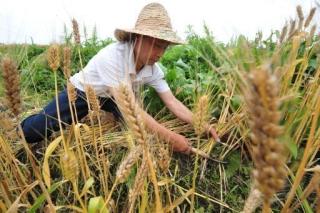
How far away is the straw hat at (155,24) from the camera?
204 cm

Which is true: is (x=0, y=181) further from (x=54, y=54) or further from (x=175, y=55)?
(x=175, y=55)

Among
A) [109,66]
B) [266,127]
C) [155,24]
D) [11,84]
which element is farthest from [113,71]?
[266,127]

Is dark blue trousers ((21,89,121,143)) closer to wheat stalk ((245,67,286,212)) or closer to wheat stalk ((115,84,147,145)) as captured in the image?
wheat stalk ((115,84,147,145))

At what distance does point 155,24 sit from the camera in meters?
2.12

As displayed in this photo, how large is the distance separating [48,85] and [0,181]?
7.91ft

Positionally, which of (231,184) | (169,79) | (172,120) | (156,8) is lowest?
(231,184)

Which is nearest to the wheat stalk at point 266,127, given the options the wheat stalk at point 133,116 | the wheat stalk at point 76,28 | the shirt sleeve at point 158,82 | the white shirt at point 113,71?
the wheat stalk at point 133,116

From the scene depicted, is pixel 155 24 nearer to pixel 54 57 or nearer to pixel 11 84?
pixel 54 57

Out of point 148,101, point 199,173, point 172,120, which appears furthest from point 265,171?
point 148,101

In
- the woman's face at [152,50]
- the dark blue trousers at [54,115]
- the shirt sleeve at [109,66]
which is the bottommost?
the dark blue trousers at [54,115]

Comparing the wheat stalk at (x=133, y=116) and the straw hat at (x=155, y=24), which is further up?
the straw hat at (x=155, y=24)

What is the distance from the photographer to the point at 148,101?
100.0 inches

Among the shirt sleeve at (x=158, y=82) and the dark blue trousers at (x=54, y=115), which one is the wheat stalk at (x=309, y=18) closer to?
the shirt sleeve at (x=158, y=82)

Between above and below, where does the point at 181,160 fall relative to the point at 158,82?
below
